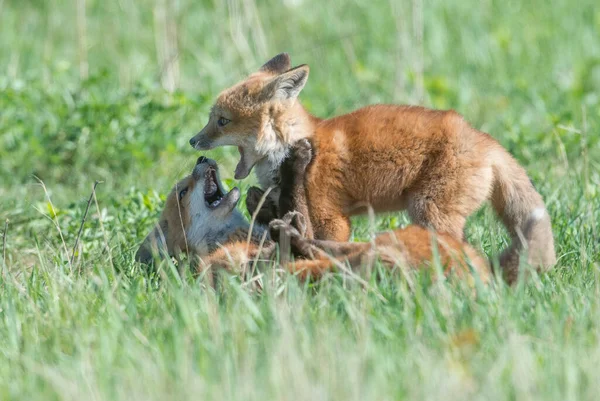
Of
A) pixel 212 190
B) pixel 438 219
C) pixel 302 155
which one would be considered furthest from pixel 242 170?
pixel 438 219

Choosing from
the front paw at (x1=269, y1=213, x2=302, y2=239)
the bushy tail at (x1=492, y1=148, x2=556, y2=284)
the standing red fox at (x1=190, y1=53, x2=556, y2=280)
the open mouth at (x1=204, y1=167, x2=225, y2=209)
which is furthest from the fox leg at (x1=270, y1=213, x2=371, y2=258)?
the bushy tail at (x1=492, y1=148, x2=556, y2=284)

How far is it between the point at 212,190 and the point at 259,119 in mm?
519

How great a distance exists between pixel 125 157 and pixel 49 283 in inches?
142

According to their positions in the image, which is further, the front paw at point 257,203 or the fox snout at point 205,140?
the fox snout at point 205,140

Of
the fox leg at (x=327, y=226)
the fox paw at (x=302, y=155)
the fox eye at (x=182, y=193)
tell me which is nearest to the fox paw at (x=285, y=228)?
the fox leg at (x=327, y=226)

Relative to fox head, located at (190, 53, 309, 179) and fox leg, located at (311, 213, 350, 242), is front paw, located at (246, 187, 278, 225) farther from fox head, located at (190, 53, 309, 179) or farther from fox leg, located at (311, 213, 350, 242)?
fox leg, located at (311, 213, 350, 242)

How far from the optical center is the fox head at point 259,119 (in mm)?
5660

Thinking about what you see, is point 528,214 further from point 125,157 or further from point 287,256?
point 125,157

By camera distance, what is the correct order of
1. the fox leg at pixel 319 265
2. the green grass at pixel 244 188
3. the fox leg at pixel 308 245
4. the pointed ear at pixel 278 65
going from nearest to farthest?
the green grass at pixel 244 188 < the fox leg at pixel 319 265 < the fox leg at pixel 308 245 < the pointed ear at pixel 278 65

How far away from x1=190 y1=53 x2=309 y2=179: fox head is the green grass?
0.87 metres

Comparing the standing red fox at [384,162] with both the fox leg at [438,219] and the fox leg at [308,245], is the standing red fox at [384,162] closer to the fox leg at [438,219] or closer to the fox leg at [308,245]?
the fox leg at [438,219]

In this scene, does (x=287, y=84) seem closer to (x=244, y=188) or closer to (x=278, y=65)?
(x=278, y=65)

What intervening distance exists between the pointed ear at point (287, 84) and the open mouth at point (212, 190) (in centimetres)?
57

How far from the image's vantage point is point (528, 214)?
5184mm
